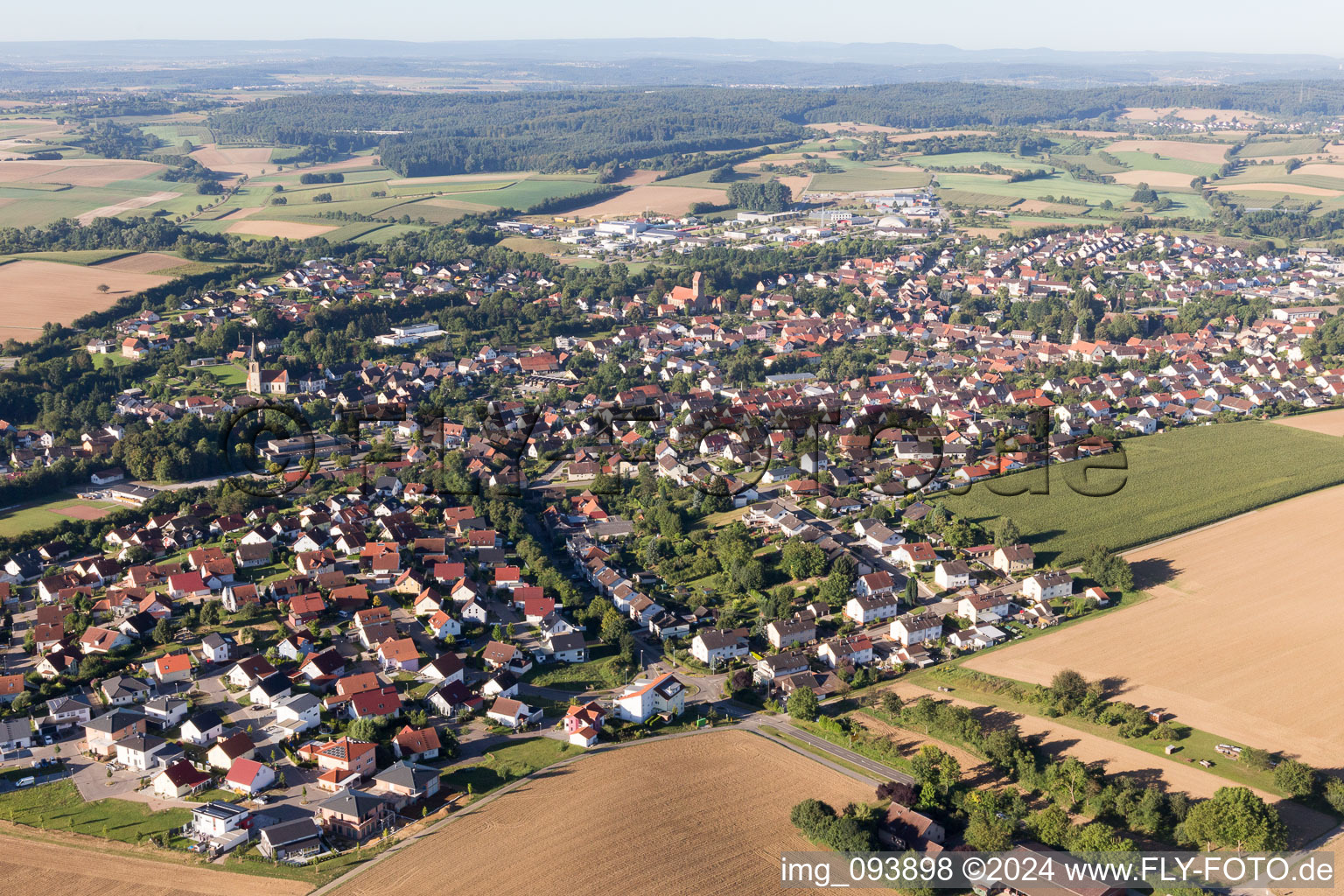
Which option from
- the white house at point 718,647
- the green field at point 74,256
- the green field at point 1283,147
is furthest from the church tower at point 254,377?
the green field at point 1283,147

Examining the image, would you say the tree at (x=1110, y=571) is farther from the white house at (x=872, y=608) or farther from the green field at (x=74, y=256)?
the green field at (x=74, y=256)

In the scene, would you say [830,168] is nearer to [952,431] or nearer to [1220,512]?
[952,431]

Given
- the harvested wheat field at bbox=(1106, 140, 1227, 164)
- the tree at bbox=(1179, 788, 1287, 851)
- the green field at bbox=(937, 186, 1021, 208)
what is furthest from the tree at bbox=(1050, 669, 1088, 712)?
the harvested wheat field at bbox=(1106, 140, 1227, 164)

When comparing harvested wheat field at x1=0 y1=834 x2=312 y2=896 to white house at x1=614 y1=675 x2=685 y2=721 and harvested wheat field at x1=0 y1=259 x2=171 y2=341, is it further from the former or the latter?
harvested wheat field at x1=0 y1=259 x2=171 y2=341

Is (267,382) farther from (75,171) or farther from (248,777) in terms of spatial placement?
(75,171)

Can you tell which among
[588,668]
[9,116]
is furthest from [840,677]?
[9,116]

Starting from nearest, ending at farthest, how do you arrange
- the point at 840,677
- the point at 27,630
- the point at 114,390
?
→ the point at 840,677
the point at 27,630
the point at 114,390
